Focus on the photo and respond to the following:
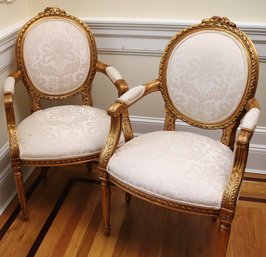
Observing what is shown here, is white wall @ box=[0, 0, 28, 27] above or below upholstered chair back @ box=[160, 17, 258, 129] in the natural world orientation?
above

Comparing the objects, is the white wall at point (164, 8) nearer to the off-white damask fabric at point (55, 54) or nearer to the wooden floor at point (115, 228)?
the off-white damask fabric at point (55, 54)

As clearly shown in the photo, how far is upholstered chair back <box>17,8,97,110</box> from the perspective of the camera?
165 cm

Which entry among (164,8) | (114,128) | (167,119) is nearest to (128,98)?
(114,128)

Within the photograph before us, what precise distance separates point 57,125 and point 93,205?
0.44m

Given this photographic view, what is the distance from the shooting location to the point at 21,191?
1.56 metres

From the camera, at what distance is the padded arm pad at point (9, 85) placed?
149 centimetres

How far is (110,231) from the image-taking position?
159cm

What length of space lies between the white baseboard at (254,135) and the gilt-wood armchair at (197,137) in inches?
15.7

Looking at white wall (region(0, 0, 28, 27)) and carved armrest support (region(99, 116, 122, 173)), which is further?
white wall (region(0, 0, 28, 27))

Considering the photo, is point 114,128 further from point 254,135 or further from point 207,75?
point 254,135

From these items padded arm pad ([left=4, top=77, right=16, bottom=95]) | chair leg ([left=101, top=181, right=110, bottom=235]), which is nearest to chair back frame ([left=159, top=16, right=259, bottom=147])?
chair leg ([left=101, top=181, right=110, bottom=235])

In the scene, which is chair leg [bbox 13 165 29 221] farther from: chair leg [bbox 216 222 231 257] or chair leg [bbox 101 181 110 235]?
chair leg [bbox 216 222 231 257]

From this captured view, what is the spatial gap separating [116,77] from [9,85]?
44 centimetres

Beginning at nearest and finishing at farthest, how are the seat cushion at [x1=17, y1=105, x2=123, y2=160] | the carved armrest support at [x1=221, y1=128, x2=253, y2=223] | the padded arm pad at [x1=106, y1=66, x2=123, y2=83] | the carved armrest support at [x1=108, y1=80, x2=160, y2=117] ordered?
1. the carved armrest support at [x1=221, y1=128, x2=253, y2=223]
2. the carved armrest support at [x1=108, y1=80, x2=160, y2=117]
3. the seat cushion at [x1=17, y1=105, x2=123, y2=160]
4. the padded arm pad at [x1=106, y1=66, x2=123, y2=83]
